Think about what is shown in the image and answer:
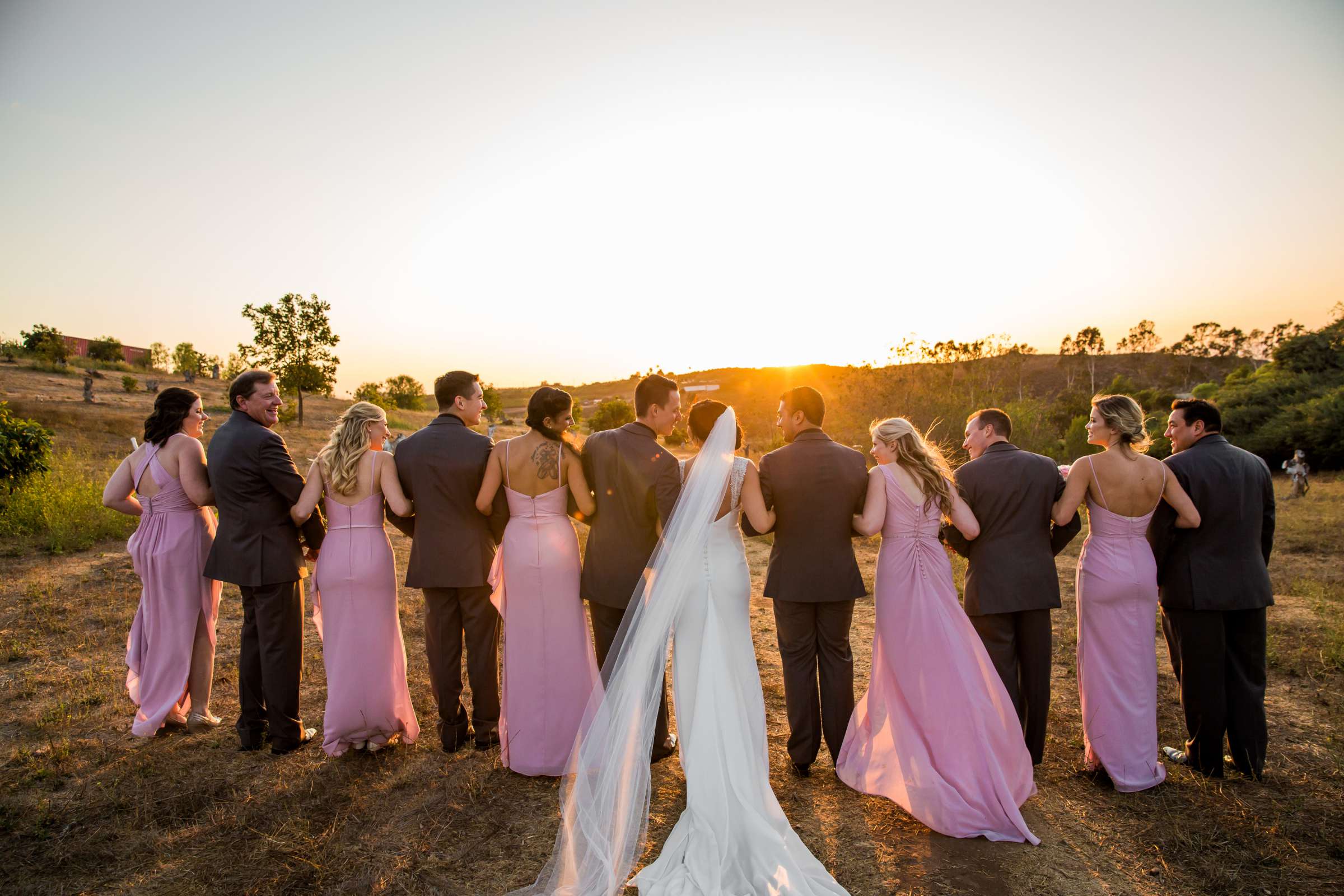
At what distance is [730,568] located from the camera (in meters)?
4.17

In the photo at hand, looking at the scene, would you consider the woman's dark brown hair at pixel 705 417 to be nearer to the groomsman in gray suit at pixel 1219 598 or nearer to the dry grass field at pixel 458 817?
the dry grass field at pixel 458 817

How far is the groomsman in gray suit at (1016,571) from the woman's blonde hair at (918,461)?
0.76ft

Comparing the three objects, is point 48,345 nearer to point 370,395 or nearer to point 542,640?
point 370,395

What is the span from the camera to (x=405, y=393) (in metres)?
52.9

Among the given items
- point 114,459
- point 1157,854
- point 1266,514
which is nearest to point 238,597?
point 1157,854

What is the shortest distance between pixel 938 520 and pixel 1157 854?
2050mm

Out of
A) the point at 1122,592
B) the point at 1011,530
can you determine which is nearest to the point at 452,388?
the point at 1011,530

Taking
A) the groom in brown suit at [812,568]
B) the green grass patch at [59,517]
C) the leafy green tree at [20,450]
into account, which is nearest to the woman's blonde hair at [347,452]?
the groom in brown suit at [812,568]

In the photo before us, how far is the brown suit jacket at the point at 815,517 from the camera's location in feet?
14.6

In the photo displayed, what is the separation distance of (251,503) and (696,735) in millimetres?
3477

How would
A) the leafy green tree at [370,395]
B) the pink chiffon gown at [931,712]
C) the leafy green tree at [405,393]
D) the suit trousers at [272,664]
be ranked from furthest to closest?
the leafy green tree at [405,393] < the leafy green tree at [370,395] < the suit trousers at [272,664] < the pink chiffon gown at [931,712]

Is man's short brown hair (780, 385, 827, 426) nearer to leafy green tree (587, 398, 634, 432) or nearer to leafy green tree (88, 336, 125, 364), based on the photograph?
leafy green tree (587, 398, 634, 432)

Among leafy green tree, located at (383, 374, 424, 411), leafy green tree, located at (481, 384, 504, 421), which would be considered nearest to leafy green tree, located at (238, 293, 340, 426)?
leafy green tree, located at (481, 384, 504, 421)

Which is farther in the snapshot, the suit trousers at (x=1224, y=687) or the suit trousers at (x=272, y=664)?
the suit trousers at (x=272, y=664)
